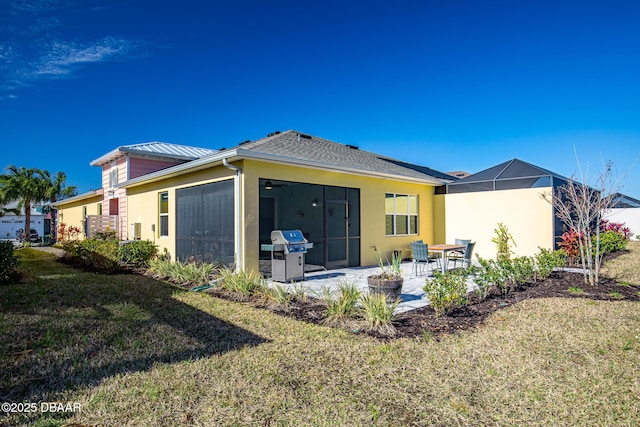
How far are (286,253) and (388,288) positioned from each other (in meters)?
3.02

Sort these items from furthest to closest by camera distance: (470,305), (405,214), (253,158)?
(405,214)
(253,158)
(470,305)

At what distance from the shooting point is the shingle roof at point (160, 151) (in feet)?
43.2

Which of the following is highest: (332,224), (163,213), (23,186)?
(23,186)

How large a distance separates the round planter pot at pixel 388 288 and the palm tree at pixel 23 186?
2530 cm

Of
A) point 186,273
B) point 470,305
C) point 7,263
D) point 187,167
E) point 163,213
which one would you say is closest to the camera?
point 470,305

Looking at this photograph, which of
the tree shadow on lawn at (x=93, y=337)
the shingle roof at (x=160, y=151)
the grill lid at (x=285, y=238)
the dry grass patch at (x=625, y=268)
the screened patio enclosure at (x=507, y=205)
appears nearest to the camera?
the tree shadow on lawn at (x=93, y=337)

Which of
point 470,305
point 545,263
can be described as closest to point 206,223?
point 470,305

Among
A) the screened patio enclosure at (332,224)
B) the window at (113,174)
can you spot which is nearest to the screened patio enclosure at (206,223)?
the screened patio enclosure at (332,224)

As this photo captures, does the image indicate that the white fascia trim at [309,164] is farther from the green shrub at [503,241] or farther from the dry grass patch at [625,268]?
the dry grass patch at [625,268]

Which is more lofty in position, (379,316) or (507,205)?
(507,205)

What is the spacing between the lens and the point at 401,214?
1203cm

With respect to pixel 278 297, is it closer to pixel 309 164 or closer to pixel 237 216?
pixel 237 216

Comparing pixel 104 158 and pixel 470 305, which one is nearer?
pixel 470 305

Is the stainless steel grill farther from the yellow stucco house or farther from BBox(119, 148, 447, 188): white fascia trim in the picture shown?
BBox(119, 148, 447, 188): white fascia trim
